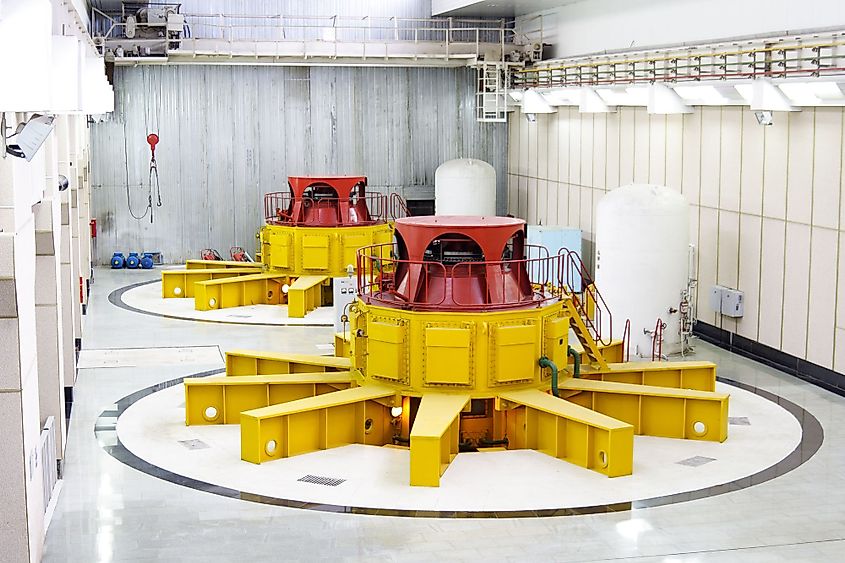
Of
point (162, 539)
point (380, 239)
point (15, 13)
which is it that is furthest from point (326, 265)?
point (15, 13)

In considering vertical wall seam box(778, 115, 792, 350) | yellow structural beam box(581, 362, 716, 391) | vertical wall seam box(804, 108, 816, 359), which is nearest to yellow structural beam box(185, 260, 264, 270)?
vertical wall seam box(778, 115, 792, 350)

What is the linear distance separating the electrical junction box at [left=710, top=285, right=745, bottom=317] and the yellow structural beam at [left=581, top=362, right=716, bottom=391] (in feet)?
14.5

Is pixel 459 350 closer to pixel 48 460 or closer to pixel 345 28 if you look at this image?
pixel 48 460

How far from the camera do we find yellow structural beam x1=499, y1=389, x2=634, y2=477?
14336mm

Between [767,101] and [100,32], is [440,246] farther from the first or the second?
[100,32]

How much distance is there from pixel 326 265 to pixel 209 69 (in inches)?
392

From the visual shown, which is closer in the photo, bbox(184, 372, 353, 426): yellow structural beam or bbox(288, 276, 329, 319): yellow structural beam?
bbox(184, 372, 353, 426): yellow structural beam

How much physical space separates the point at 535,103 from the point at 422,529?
2053 cm

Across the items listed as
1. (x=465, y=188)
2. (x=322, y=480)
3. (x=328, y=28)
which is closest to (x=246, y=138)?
(x=328, y=28)

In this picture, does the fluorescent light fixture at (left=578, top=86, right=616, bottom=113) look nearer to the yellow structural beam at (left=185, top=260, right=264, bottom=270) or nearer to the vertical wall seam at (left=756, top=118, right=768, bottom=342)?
the vertical wall seam at (left=756, top=118, right=768, bottom=342)

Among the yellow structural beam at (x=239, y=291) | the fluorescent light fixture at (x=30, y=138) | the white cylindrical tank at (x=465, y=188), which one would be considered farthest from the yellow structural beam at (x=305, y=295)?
the fluorescent light fixture at (x=30, y=138)

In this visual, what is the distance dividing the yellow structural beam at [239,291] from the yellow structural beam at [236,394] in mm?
10291

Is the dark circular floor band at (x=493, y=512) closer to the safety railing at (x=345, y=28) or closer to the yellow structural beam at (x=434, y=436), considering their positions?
the yellow structural beam at (x=434, y=436)

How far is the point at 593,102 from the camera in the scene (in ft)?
89.9
